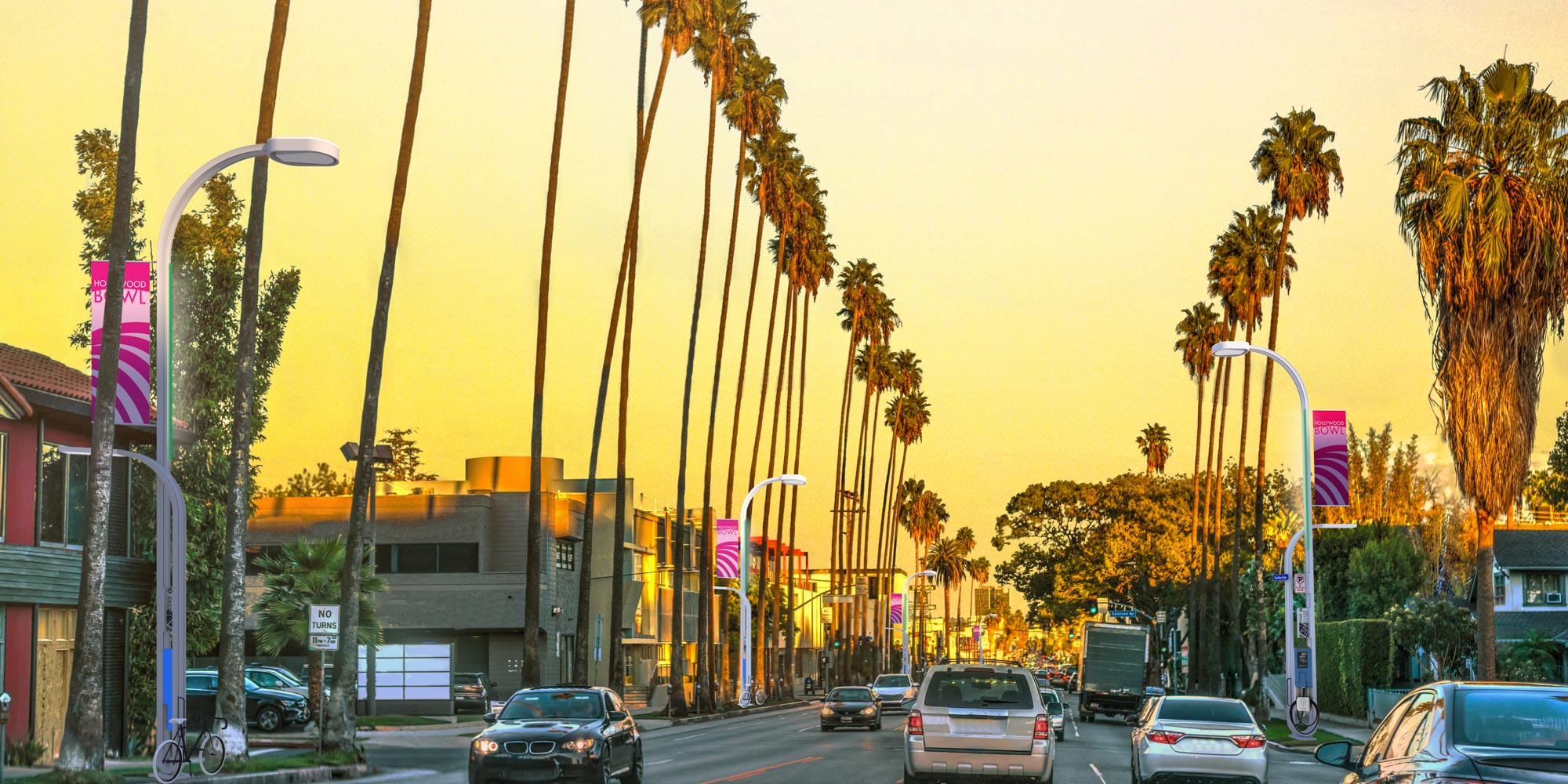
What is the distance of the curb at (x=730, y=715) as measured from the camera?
56000mm

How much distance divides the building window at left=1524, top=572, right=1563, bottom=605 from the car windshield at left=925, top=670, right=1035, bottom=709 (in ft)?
160

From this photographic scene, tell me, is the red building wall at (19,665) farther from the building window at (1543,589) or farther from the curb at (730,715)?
the building window at (1543,589)

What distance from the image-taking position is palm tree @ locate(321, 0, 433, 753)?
2941cm

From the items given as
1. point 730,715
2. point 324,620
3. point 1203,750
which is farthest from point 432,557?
point 1203,750

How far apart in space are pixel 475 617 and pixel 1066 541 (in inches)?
1709

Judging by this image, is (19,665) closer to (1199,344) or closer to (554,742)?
(554,742)

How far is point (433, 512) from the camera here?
71750 mm

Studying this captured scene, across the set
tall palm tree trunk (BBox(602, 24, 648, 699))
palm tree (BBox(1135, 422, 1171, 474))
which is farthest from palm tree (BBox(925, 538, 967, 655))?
tall palm tree trunk (BBox(602, 24, 648, 699))

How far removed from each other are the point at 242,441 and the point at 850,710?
22442mm

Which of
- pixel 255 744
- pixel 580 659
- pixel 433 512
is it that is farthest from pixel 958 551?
pixel 255 744

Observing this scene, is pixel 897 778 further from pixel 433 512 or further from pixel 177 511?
pixel 433 512

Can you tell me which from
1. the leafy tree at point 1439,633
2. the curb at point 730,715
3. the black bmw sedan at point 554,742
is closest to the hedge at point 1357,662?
the leafy tree at point 1439,633

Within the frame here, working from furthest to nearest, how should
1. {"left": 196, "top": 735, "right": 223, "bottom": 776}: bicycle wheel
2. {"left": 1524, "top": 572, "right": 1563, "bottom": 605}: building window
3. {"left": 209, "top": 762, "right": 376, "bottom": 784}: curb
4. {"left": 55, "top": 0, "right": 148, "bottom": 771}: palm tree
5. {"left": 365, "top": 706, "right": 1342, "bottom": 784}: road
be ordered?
{"left": 1524, "top": 572, "right": 1563, "bottom": 605}: building window
{"left": 365, "top": 706, "right": 1342, "bottom": 784}: road
{"left": 196, "top": 735, "right": 223, "bottom": 776}: bicycle wheel
{"left": 209, "top": 762, "right": 376, "bottom": 784}: curb
{"left": 55, "top": 0, "right": 148, "bottom": 771}: palm tree

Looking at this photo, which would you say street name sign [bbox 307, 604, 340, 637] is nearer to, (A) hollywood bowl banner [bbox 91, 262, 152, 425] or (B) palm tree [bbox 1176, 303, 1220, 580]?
(A) hollywood bowl banner [bbox 91, 262, 152, 425]
